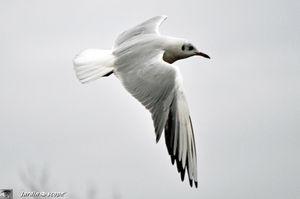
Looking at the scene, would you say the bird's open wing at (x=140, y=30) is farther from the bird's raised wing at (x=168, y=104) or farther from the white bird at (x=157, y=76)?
the bird's raised wing at (x=168, y=104)

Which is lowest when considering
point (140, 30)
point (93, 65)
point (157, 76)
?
point (157, 76)

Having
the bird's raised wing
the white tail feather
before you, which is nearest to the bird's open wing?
the white tail feather

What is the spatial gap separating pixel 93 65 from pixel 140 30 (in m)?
0.70

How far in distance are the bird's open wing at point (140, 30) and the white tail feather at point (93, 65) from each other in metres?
0.24

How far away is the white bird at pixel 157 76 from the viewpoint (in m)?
6.70

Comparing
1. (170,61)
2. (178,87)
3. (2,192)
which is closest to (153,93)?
(178,87)

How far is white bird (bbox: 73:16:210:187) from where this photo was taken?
6695mm

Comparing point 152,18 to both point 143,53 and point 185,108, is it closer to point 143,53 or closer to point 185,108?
point 143,53

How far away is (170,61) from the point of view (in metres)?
7.38

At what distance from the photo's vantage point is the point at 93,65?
285 inches

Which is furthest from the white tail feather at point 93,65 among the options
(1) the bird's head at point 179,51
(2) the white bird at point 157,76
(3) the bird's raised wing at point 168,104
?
(1) the bird's head at point 179,51

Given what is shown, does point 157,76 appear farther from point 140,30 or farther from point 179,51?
point 140,30

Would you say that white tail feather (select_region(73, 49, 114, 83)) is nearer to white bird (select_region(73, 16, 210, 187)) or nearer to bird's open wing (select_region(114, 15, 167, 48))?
white bird (select_region(73, 16, 210, 187))

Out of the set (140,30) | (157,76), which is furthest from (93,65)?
(140,30)
